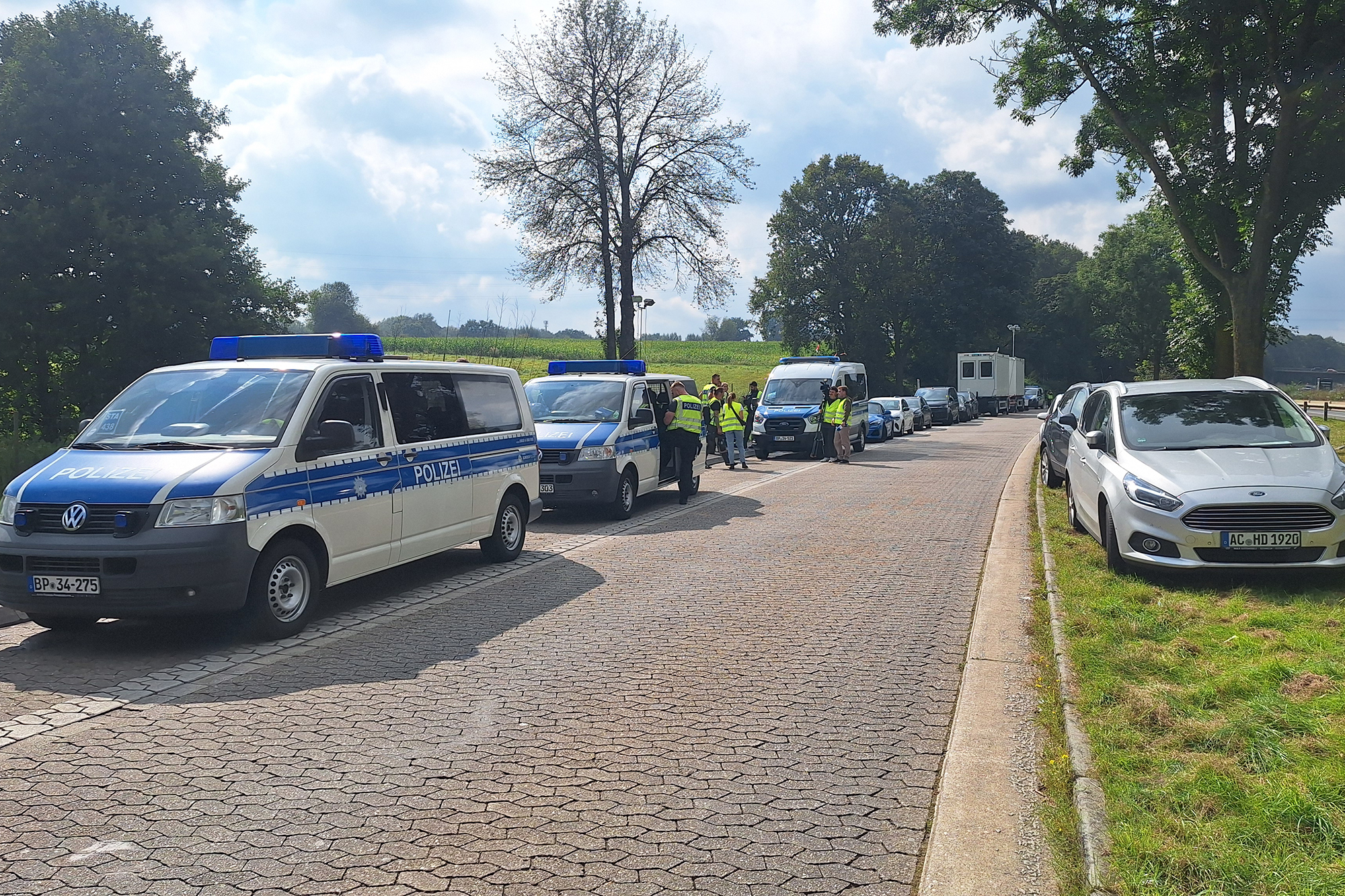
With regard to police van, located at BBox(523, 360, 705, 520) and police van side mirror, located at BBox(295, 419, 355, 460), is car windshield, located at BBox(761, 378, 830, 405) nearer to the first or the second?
police van, located at BBox(523, 360, 705, 520)

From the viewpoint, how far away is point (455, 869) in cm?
365

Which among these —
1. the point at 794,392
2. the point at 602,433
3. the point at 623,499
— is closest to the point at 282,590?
the point at 602,433

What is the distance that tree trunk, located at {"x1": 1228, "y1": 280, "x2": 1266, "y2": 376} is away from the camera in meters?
19.6

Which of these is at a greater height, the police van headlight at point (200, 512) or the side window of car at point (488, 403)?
the side window of car at point (488, 403)

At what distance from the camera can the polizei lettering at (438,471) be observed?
341 inches

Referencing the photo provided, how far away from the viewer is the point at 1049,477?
1622 centimetres

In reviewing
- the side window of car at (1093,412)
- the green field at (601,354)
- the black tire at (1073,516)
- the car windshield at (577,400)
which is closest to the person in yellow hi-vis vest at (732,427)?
the green field at (601,354)

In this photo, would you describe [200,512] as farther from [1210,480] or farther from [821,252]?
[821,252]

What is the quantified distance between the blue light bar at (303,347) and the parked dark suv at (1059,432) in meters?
9.49

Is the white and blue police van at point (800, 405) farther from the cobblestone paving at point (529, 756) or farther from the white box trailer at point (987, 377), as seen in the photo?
the white box trailer at point (987, 377)

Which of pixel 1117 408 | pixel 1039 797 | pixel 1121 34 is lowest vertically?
pixel 1039 797

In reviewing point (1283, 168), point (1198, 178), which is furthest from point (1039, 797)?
point (1198, 178)

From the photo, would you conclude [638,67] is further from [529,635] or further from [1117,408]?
[529,635]

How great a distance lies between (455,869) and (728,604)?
471 centimetres
